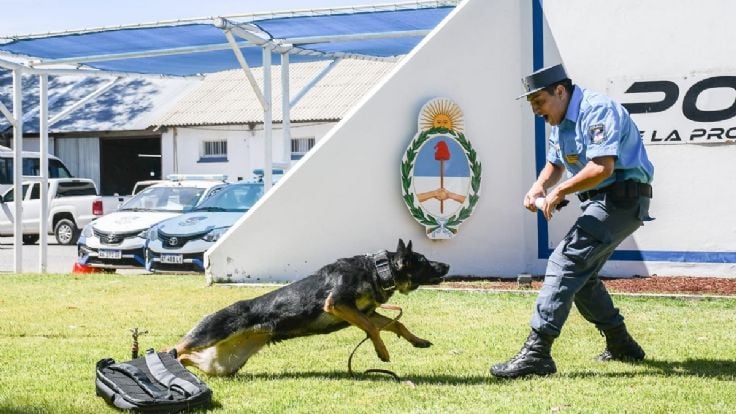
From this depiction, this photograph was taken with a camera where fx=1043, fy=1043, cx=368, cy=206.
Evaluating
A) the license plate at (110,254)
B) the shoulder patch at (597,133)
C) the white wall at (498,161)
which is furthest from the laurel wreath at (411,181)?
the shoulder patch at (597,133)

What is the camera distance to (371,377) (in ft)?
20.8

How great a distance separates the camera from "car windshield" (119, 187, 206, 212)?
56.4 feet

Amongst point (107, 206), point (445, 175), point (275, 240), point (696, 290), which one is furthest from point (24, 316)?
point (107, 206)

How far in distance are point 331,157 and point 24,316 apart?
13.4 feet

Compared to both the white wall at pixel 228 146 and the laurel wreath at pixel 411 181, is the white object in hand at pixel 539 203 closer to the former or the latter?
the laurel wreath at pixel 411 181

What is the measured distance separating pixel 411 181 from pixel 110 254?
5649 millimetres

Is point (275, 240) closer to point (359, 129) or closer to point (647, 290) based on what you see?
point (359, 129)

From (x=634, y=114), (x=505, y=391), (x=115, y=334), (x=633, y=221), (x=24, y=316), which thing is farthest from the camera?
(x=634, y=114)

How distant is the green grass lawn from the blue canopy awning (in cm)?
466

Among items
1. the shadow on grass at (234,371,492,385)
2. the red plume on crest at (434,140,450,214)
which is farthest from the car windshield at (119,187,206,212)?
the shadow on grass at (234,371,492,385)

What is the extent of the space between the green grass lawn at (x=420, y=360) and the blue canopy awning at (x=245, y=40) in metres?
4.66

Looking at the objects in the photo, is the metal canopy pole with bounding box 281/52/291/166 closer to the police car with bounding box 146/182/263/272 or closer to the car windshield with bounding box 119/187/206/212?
Answer: the car windshield with bounding box 119/187/206/212

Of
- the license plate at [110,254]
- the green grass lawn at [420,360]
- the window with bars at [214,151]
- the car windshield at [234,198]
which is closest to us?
the green grass lawn at [420,360]

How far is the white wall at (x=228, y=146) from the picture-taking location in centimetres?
3247
